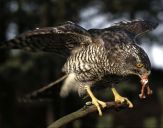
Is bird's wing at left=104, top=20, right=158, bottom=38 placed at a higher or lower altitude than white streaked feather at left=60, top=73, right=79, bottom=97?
higher

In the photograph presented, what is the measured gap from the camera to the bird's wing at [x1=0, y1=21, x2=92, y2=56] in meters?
6.61

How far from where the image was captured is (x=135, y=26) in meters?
7.70

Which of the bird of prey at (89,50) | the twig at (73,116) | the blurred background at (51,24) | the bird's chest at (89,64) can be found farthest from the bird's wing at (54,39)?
the blurred background at (51,24)

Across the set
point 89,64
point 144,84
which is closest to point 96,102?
point 89,64

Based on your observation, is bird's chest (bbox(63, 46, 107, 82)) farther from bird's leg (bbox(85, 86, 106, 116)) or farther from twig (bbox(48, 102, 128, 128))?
twig (bbox(48, 102, 128, 128))

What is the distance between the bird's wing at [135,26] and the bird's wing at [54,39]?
0.58 metres

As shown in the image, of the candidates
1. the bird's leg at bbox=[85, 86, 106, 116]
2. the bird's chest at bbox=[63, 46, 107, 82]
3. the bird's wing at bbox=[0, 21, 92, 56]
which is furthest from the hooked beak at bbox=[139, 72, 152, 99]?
the bird's wing at bbox=[0, 21, 92, 56]

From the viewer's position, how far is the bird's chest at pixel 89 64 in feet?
22.0

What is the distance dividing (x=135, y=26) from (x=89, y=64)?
122cm

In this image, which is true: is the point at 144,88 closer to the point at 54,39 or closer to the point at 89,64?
the point at 89,64

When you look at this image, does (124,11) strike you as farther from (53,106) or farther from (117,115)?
(117,115)

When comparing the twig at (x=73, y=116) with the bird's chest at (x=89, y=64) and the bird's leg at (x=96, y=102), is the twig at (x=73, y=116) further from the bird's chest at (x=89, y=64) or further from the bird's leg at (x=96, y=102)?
the bird's chest at (x=89, y=64)

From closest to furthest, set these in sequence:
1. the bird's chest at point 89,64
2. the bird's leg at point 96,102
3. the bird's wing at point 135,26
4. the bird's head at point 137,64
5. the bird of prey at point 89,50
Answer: the bird's leg at point 96,102
the bird's head at point 137,64
the bird of prey at point 89,50
the bird's chest at point 89,64
the bird's wing at point 135,26

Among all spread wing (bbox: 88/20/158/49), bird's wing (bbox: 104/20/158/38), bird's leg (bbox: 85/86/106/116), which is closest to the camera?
bird's leg (bbox: 85/86/106/116)
